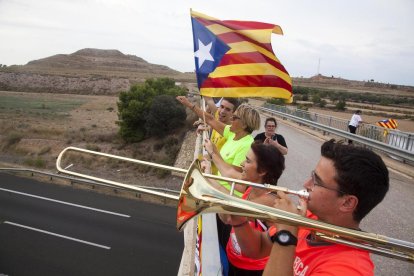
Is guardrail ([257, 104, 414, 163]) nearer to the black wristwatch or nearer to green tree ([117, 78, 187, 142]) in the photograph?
the black wristwatch

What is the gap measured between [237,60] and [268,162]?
2021mm

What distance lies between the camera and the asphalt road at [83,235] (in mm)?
14688

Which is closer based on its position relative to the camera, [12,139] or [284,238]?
[284,238]

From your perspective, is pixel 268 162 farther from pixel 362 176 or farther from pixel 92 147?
pixel 92 147

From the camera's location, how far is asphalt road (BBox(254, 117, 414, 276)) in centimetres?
472

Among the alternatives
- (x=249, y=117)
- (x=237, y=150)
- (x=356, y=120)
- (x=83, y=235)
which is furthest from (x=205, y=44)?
(x=83, y=235)

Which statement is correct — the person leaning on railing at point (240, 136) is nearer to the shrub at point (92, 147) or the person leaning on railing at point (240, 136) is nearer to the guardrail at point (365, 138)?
the guardrail at point (365, 138)

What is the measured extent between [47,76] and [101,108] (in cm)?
4558

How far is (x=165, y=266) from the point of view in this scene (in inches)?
592

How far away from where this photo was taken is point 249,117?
4.20 meters

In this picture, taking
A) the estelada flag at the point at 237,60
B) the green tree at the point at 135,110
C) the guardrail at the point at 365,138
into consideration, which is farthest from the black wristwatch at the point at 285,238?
the green tree at the point at 135,110

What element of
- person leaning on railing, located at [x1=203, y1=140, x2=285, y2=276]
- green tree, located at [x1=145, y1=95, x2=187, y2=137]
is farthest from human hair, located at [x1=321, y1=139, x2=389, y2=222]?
green tree, located at [x1=145, y1=95, x2=187, y2=137]

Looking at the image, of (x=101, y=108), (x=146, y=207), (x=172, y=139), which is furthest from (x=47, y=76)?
(x=146, y=207)

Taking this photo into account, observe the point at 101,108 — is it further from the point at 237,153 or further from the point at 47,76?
the point at 237,153
